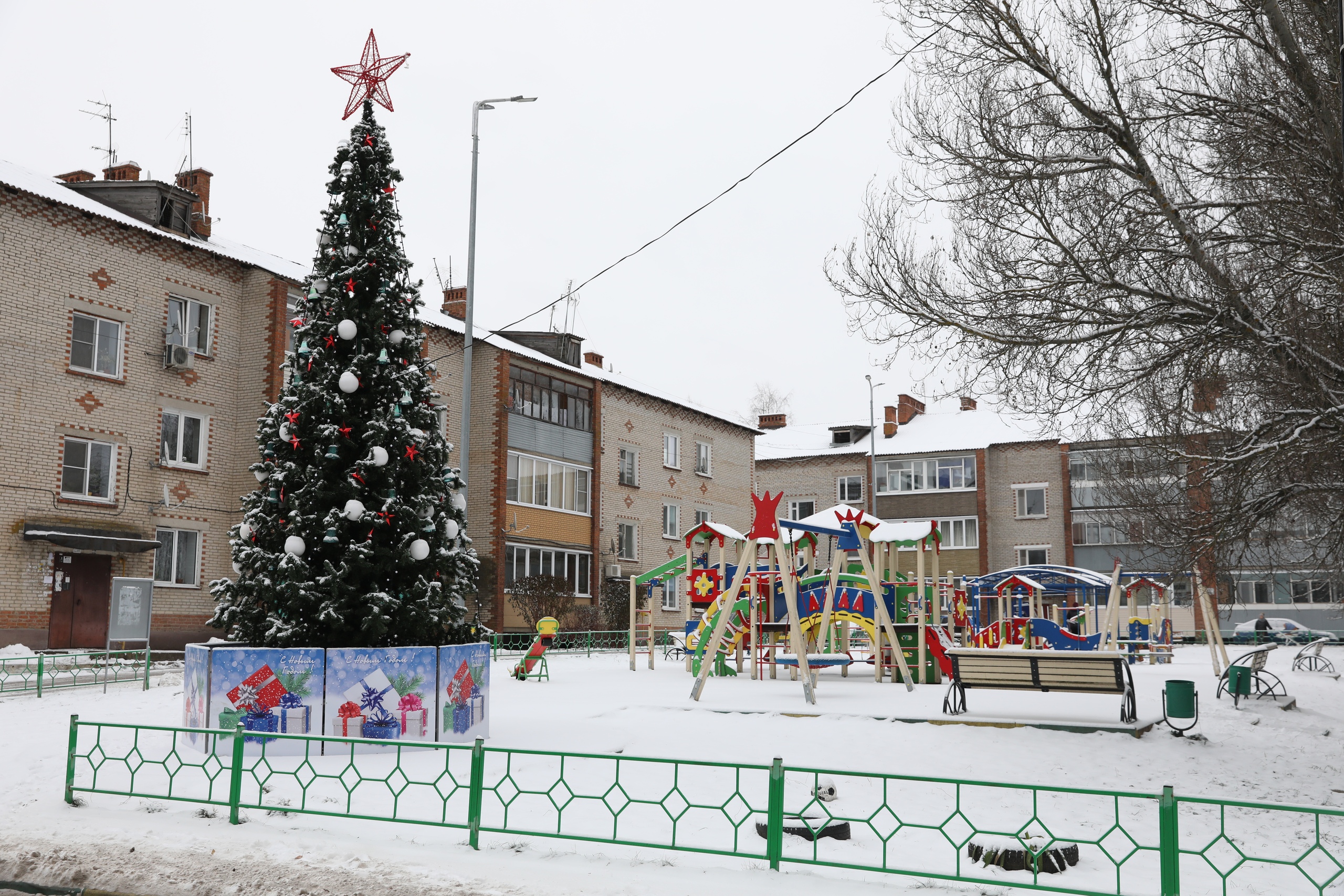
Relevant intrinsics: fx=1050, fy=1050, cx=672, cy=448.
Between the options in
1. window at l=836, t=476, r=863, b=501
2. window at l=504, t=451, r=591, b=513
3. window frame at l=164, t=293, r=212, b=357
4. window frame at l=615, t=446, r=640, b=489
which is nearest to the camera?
window frame at l=164, t=293, r=212, b=357

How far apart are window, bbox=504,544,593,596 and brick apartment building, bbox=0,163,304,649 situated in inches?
342

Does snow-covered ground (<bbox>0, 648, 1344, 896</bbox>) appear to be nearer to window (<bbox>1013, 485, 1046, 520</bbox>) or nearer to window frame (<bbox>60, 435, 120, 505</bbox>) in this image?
window frame (<bbox>60, 435, 120, 505</bbox>)

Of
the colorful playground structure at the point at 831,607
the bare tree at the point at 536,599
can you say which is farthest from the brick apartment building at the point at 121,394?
the colorful playground structure at the point at 831,607

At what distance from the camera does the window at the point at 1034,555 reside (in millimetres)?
47938

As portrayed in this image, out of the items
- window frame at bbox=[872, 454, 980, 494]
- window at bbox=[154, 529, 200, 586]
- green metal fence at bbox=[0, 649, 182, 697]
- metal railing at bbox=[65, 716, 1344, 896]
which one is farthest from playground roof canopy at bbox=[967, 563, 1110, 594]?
window frame at bbox=[872, 454, 980, 494]

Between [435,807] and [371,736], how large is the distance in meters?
2.67

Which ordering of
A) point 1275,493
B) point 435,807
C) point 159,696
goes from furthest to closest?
point 159,696 < point 1275,493 < point 435,807

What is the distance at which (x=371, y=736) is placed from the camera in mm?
10828

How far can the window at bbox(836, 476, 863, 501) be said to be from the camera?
172ft

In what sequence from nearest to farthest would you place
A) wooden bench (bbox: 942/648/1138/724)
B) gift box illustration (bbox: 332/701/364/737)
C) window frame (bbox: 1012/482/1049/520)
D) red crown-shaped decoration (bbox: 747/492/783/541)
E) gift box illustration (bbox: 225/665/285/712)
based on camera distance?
gift box illustration (bbox: 225/665/285/712)
gift box illustration (bbox: 332/701/364/737)
wooden bench (bbox: 942/648/1138/724)
red crown-shaped decoration (bbox: 747/492/783/541)
window frame (bbox: 1012/482/1049/520)

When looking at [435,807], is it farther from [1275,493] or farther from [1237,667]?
[1237,667]

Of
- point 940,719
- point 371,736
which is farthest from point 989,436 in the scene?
point 371,736

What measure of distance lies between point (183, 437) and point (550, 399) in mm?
12518

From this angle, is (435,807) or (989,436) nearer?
(435,807)
